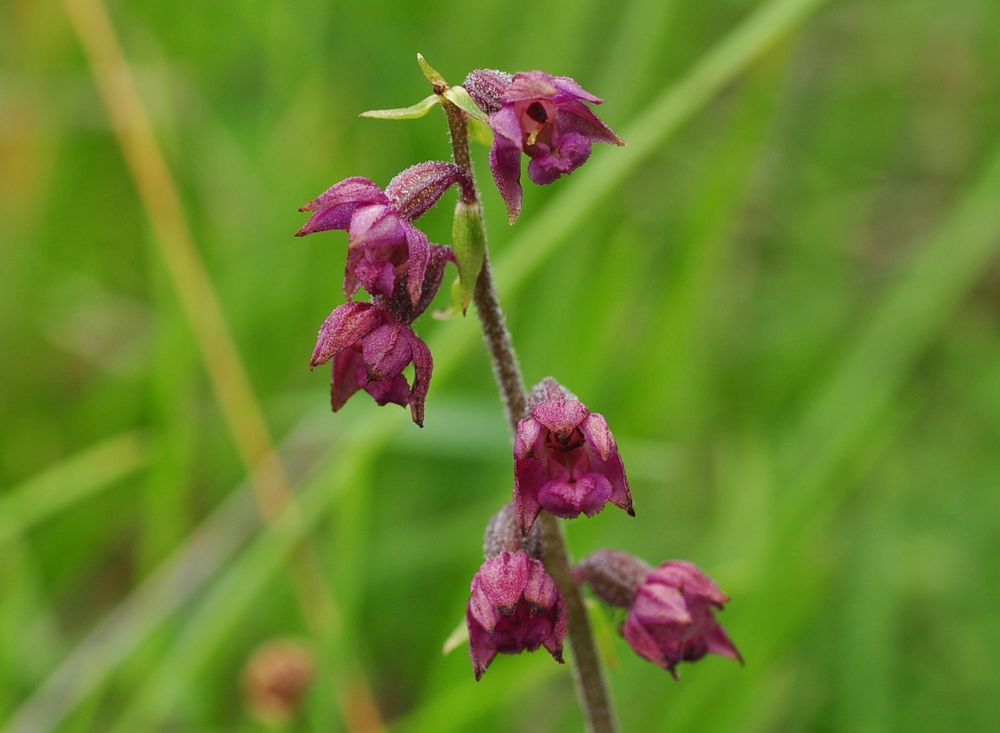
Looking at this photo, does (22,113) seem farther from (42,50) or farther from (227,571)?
(227,571)

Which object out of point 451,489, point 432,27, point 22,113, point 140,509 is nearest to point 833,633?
point 451,489

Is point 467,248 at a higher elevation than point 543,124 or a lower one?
lower

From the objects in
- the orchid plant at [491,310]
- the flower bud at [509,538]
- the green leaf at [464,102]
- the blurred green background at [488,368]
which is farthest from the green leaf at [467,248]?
the blurred green background at [488,368]

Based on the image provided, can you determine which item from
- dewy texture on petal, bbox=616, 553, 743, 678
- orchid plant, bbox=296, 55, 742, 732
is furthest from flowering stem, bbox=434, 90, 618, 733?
dewy texture on petal, bbox=616, 553, 743, 678

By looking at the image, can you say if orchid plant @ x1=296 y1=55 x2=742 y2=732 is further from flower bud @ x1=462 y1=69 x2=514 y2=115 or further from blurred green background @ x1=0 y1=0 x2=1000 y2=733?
blurred green background @ x1=0 y1=0 x2=1000 y2=733

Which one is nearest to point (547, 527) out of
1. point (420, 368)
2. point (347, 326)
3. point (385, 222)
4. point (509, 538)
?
point (509, 538)

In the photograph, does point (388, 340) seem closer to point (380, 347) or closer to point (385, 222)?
point (380, 347)

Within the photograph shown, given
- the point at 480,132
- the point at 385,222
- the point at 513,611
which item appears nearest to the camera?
the point at 385,222
